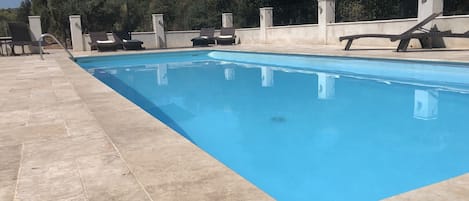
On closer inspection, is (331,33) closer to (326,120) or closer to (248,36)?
(248,36)

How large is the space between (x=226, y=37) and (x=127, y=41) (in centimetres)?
429

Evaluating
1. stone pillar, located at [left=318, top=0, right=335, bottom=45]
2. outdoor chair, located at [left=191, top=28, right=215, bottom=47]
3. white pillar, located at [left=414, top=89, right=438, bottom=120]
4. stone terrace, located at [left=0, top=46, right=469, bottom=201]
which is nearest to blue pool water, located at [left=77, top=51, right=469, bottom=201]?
white pillar, located at [left=414, top=89, right=438, bottom=120]

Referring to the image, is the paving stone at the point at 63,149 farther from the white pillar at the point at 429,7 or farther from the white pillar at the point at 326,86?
the white pillar at the point at 429,7

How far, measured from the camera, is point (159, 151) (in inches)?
104

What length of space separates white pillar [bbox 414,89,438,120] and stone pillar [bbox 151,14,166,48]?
13.2 m

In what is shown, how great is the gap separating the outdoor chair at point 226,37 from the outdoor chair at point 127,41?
3.49 m

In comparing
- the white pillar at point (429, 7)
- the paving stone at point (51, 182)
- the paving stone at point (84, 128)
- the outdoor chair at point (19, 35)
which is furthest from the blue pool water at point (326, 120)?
the outdoor chair at point (19, 35)

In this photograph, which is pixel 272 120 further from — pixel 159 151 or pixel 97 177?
pixel 97 177

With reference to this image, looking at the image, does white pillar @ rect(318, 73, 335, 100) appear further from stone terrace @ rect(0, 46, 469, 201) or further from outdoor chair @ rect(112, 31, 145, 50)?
outdoor chair @ rect(112, 31, 145, 50)

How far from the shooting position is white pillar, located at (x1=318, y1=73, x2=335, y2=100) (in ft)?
21.7

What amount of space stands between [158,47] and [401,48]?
11.0 m

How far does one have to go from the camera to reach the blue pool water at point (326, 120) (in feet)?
10.5

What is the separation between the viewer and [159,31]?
17609mm

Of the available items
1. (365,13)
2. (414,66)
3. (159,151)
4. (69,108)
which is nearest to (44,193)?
(159,151)
